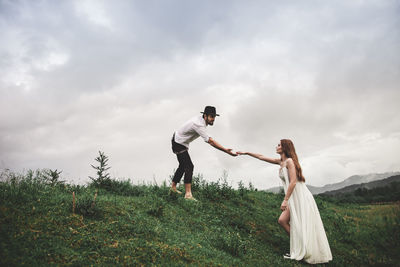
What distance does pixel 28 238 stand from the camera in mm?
3631

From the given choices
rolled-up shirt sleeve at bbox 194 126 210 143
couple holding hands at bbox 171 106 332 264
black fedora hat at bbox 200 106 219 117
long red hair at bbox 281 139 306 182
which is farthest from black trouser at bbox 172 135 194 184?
long red hair at bbox 281 139 306 182

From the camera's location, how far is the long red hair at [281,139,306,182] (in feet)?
19.9

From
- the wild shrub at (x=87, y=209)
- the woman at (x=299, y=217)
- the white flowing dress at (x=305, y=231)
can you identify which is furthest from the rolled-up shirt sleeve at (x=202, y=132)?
the wild shrub at (x=87, y=209)

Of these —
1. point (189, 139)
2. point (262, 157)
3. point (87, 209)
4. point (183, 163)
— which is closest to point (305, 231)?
point (262, 157)

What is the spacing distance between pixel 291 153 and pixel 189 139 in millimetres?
3121

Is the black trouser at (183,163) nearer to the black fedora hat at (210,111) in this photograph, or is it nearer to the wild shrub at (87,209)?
the black fedora hat at (210,111)

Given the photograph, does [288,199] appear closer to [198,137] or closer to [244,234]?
[244,234]

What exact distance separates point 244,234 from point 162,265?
134 inches

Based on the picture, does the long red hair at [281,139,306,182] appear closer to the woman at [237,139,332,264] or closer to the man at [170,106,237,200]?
the woman at [237,139,332,264]

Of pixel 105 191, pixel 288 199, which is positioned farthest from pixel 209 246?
pixel 105 191

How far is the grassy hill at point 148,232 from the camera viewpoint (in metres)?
3.60

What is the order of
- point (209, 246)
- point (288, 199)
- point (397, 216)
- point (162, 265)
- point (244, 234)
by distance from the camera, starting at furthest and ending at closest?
point (244, 234) → point (288, 199) → point (209, 246) → point (162, 265) → point (397, 216)

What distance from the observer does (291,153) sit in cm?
621

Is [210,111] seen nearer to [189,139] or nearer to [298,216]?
[189,139]
